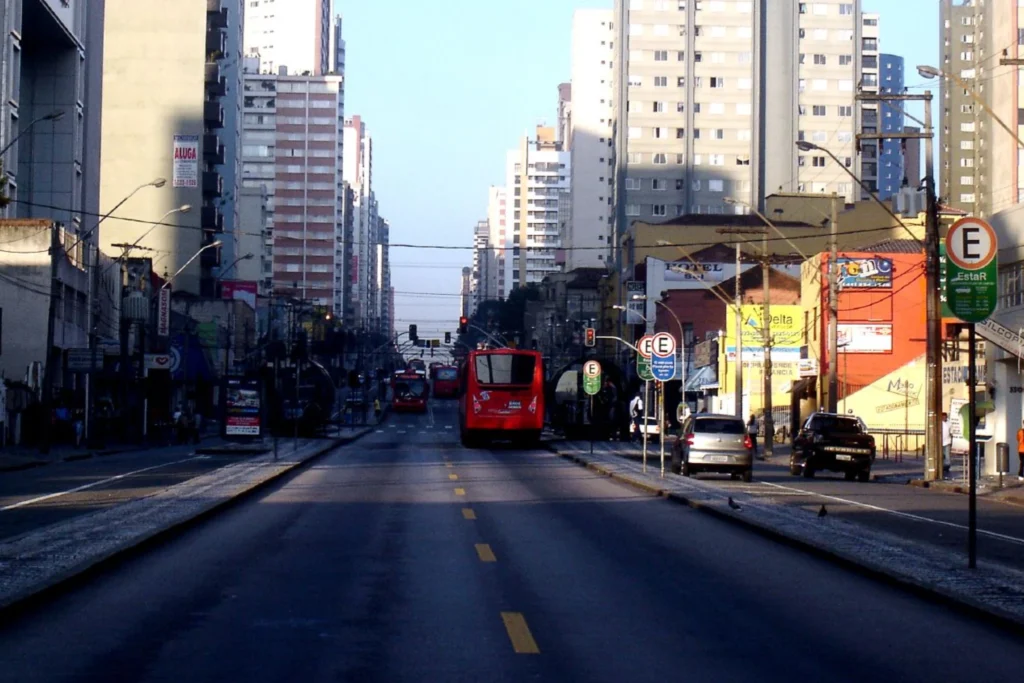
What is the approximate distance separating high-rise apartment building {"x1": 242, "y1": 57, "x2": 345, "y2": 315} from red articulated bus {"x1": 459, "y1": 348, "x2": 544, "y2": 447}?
137 meters

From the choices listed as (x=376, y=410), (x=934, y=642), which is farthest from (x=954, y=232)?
(x=376, y=410)

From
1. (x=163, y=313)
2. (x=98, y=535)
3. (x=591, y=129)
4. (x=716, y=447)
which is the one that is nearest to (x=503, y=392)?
(x=716, y=447)

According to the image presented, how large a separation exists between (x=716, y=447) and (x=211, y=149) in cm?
7275

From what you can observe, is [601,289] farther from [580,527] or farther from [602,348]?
[580,527]

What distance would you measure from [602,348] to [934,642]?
107 m

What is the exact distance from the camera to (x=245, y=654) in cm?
937

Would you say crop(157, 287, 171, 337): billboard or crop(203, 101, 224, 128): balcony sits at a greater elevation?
crop(203, 101, 224, 128): balcony

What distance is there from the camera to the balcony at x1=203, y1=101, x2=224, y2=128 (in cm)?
10000

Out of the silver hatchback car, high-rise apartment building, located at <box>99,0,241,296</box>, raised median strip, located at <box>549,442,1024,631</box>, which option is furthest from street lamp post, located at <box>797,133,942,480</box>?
high-rise apartment building, located at <box>99,0,241,296</box>

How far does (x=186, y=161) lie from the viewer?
94.8m

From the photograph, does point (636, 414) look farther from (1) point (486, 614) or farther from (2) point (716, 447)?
(1) point (486, 614)

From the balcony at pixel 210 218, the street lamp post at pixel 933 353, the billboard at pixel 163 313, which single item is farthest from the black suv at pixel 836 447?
the balcony at pixel 210 218

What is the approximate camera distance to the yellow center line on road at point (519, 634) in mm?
9695

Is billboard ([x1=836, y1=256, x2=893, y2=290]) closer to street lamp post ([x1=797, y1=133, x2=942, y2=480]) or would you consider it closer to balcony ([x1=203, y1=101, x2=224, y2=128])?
street lamp post ([x1=797, y1=133, x2=942, y2=480])
